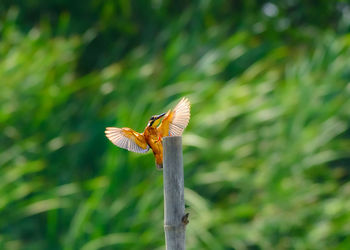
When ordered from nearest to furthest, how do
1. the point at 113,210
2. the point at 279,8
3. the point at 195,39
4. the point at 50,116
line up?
the point at 113,210, the point at 50,116, the point at 195,39, the point at 279,8

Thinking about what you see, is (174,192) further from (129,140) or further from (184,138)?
(184,138)

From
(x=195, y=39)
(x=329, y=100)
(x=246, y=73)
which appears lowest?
(x=329, y=100)

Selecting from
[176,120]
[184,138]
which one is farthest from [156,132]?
[184,138]

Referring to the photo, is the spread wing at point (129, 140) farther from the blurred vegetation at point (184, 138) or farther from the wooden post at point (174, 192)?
the blurred vegetation at point (184, 138)

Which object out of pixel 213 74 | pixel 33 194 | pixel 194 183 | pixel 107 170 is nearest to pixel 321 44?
pixel 213 74

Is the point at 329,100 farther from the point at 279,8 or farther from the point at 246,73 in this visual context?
the point at 279,8

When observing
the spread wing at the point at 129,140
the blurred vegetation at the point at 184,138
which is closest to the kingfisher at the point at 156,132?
the spread wing at the point at 129,140

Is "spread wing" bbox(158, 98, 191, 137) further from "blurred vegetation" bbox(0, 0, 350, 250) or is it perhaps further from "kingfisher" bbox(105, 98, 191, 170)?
"blurred vegetation" bbox(0, 0, 350, 250)

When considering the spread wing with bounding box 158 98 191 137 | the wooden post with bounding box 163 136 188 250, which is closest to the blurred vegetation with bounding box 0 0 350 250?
the wooden post with bounding box 163 136 188 250
